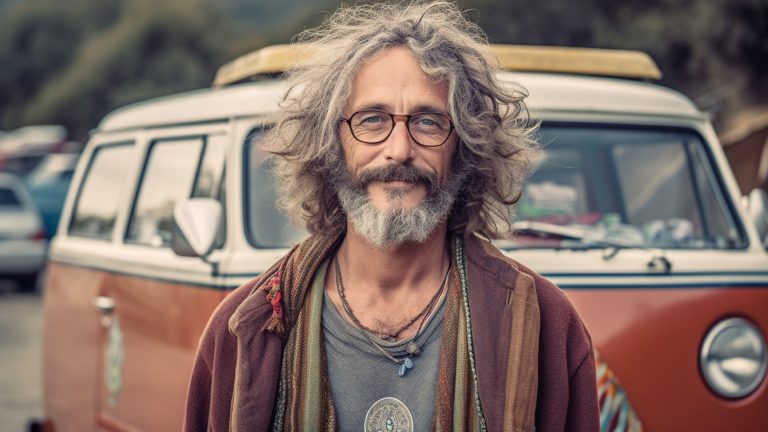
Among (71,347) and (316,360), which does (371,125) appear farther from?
(71,347)

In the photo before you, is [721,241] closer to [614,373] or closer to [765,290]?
[765,290]

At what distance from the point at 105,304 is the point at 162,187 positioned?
1.94ft

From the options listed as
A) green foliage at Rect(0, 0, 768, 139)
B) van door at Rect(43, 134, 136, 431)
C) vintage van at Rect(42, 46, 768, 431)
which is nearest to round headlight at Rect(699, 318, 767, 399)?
vintage van at Rect(42, 46, 768, 431)

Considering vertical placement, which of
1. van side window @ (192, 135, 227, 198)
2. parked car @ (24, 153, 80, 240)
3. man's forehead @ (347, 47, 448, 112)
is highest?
parked car @ (24, 153, 80, 240)

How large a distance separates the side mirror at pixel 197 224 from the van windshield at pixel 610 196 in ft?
0.73

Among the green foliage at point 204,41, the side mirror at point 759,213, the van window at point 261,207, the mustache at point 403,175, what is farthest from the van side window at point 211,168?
the side mirror at point 759,213

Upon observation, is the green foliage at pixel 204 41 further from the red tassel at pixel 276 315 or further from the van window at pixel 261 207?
the red tassel at pixel 276 315

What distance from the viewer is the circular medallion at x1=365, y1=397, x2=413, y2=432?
2.36 metres

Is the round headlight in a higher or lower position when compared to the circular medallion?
higher

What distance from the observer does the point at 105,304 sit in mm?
4754

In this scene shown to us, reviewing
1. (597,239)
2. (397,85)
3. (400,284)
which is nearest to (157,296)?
(597,239)

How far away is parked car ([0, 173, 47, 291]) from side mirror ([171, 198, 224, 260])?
12.0 metres

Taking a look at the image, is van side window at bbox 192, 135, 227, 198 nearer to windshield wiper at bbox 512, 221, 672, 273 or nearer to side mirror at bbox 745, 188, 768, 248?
windshield wiper at bbox 512, 221, 672, 273

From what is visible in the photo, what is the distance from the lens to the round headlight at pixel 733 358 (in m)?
3.66
